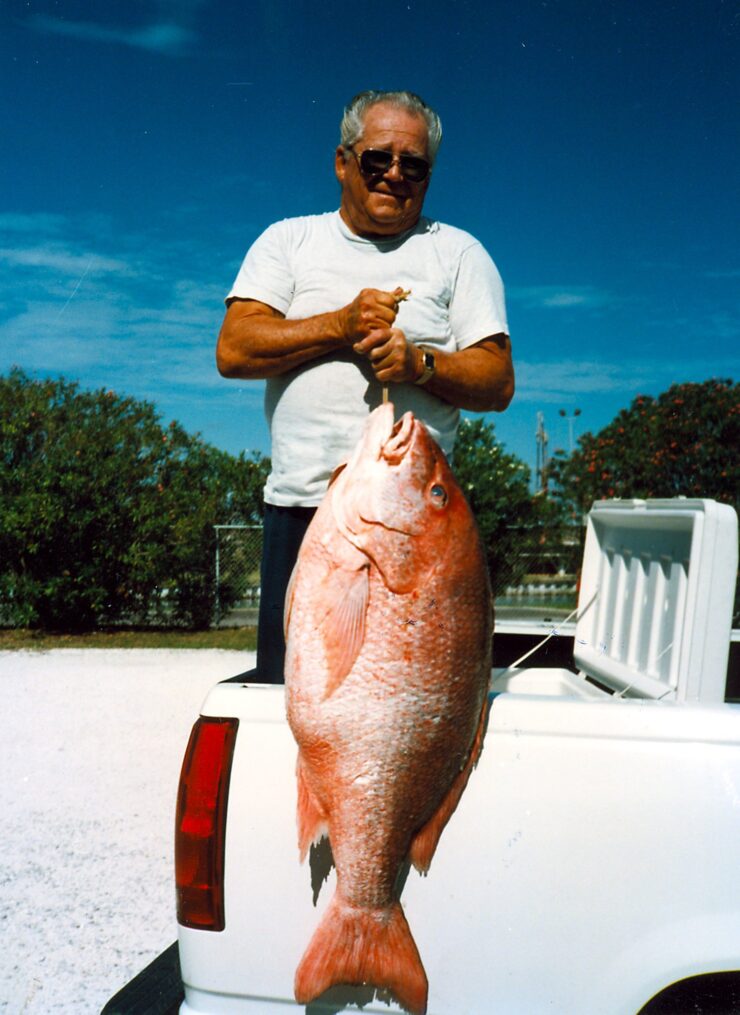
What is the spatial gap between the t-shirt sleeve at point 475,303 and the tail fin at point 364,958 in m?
1.51

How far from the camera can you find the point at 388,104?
2.51 meters

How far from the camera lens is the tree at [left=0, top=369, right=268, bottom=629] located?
1245 centimetres

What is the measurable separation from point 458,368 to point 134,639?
10.8 metres

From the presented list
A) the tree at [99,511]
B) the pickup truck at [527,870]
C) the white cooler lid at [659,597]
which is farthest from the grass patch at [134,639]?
the pickup truck at [527,870]

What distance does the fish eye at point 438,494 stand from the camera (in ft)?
5.88

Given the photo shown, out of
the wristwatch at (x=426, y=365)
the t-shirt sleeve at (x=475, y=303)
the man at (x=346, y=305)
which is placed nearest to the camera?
the wristwatch at (x=426, y=365)

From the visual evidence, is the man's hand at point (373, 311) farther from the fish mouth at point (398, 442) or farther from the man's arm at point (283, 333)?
the fish mouth at point (398, 442)

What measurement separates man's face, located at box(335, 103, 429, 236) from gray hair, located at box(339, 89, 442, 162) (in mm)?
16

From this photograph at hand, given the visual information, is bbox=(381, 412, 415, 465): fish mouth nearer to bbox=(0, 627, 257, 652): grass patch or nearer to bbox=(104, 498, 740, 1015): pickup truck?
bbox=(104, 498, 740, 1015): pickup truck

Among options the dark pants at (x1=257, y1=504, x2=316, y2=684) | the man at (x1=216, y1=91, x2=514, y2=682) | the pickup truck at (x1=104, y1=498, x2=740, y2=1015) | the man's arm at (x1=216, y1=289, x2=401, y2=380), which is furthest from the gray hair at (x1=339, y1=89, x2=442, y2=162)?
the pickup truck at (x1=104, y1=498, x2=740, y2=1015)

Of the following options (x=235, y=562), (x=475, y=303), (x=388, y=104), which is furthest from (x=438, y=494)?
(x=235, y=562)

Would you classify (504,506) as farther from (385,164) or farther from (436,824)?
(436,824)

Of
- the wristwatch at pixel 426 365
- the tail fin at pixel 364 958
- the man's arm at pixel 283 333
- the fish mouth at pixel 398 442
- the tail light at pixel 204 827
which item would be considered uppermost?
the man's arm at pixel 283 333

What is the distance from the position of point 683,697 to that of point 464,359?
99cm
